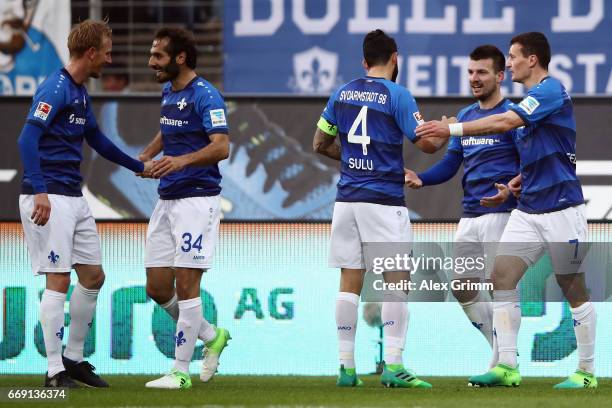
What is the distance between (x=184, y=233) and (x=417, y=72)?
16.2ft

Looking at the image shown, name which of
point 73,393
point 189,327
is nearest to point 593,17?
point 189,327

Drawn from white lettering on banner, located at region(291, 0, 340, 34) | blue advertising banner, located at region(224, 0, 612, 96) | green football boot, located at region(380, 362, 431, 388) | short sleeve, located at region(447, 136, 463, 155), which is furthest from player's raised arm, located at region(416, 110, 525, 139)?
white lettering on banner, located at region(291, 0, 340, 34)

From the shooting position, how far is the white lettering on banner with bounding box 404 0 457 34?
12336mm

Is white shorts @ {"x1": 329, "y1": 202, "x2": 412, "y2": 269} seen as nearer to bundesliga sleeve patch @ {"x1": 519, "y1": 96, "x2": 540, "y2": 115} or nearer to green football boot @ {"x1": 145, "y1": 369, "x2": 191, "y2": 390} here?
bundesliga sleeve patch @ {"x1": 519, "y1": 96, "x2": 540, "y2": 115}

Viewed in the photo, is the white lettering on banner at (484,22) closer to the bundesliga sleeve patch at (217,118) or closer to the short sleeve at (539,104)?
the short sleeve at (539,104)

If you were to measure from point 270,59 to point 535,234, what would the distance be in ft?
16.9

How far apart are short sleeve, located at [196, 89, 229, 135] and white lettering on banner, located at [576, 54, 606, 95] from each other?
5.16 m

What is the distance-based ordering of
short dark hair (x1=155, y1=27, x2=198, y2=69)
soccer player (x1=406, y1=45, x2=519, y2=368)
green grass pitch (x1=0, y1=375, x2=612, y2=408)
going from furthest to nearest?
soccer player (x1=406, y1=45, x2=519, y2=368), short dark hair (x1=155, y1=27, x2=198, y2=69), green grass pitch (x1=0, y1=375, x2=612, y2=408)

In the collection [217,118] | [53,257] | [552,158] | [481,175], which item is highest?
[217,118]

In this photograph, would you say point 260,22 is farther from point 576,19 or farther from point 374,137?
point 374,137

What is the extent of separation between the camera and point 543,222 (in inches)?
307

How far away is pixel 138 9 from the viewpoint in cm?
1316

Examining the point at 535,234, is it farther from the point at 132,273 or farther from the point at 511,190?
the point at 132,273

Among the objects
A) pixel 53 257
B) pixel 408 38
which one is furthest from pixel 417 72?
pixel 53 257
